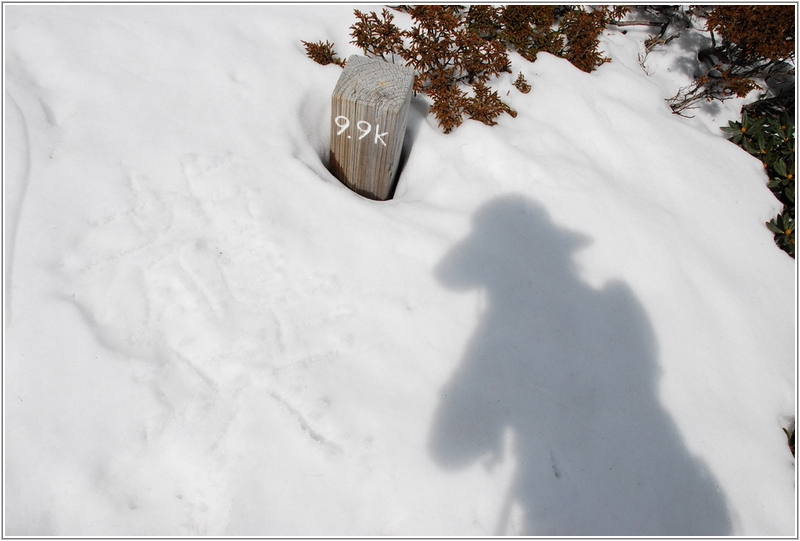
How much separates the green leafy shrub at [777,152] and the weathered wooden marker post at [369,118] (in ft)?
10.5

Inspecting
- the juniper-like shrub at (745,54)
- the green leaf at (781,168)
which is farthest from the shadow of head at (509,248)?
the juniper-like shrub at (745,54)

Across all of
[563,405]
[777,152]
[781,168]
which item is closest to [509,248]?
[563,405]

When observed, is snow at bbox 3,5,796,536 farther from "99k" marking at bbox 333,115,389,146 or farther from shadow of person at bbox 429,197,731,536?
"99k" marking at bbox 333,115,389,146

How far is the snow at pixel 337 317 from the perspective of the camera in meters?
2.04

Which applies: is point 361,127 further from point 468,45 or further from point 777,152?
point 777,152

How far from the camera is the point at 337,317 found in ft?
8.00

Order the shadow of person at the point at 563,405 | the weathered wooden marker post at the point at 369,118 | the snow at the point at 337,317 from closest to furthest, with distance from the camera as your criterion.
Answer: the snow at the point at 337,317, the shadow of person at the point at 563,405, the weathered wooden marker post at the point at 369,118

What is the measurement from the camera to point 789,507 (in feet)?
8.13

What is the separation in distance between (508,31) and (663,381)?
11.3 feet

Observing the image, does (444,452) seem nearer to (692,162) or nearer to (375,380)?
(375,380)

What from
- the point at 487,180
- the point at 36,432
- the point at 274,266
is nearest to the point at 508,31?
the point at 487,180

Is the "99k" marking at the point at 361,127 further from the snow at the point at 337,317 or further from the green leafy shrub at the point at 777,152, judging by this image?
the green leafy shrub at the point at 777,152

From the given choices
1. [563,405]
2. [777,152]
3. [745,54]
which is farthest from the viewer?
[745,54]

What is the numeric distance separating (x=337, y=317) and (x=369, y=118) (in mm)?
1229
